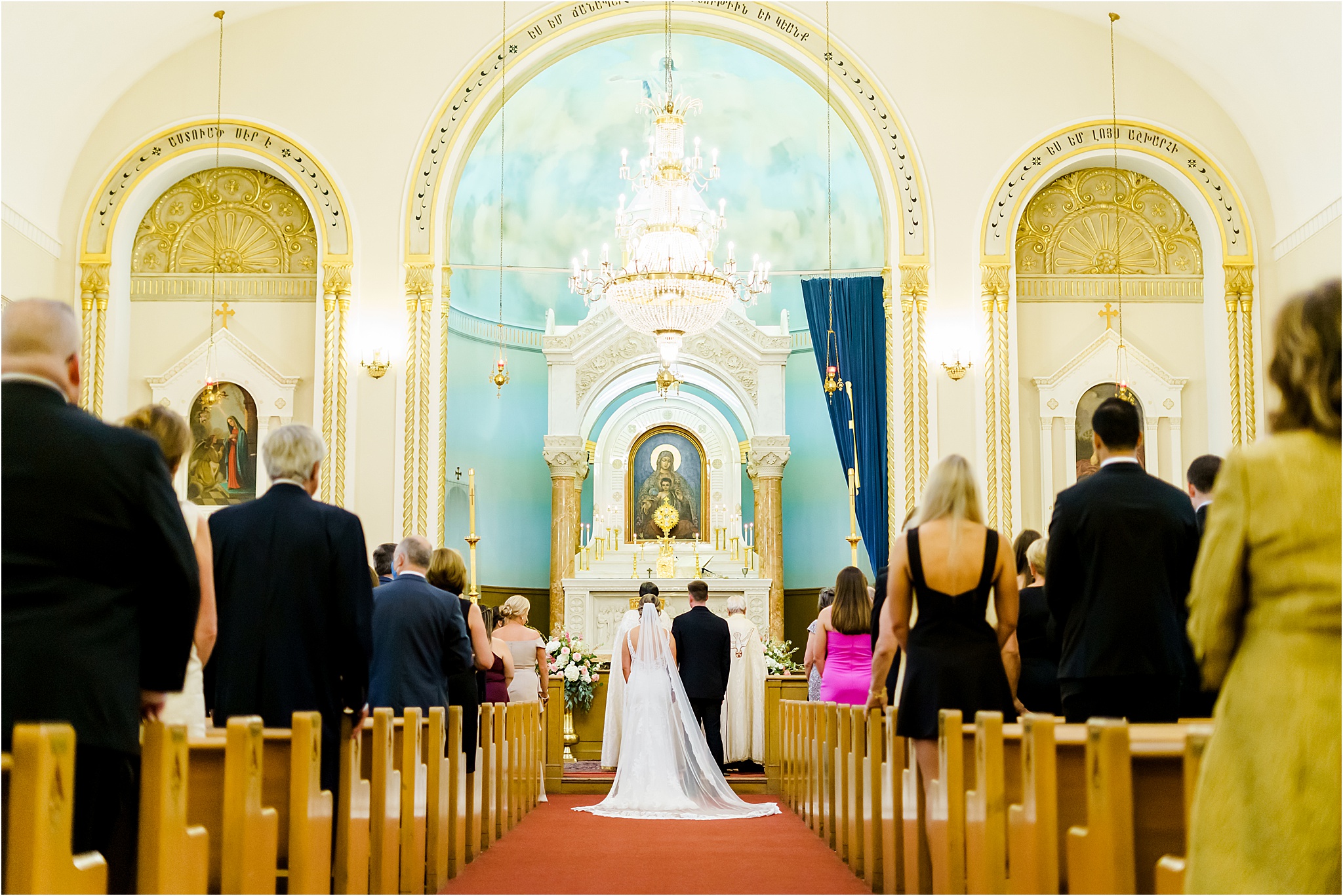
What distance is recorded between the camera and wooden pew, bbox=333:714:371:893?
407cm

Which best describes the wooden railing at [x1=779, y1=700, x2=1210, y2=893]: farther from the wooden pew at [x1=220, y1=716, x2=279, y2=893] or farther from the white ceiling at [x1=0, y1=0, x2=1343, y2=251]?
the white ceiling at [x1=0, y1=0, x2=1343, y2=251]

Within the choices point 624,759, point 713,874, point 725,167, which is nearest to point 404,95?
point 725,167

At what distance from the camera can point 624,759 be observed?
879cm

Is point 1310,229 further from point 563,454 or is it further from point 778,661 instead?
point 563,454

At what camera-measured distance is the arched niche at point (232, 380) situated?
12.8 meters

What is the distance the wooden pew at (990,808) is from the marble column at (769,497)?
1193cm

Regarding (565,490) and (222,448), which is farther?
(565,490)

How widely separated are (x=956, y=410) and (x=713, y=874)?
7581mm

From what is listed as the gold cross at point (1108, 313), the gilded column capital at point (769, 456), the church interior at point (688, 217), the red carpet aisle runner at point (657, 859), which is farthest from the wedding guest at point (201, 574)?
the gilded column capital at point (769, 456)

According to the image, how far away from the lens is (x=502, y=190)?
14.3 meters

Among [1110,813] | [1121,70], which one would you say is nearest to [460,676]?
[1110,813]

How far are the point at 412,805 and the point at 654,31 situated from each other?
9.89m

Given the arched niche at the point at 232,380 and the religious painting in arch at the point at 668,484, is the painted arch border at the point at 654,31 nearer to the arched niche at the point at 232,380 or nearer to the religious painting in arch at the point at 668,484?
the arched niche at the point at 232,380

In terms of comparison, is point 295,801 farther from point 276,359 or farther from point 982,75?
point 982,75
